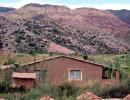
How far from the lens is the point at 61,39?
90.6 m

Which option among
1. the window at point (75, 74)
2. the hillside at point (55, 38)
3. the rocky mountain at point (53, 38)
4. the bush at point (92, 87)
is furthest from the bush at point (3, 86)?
the hillside at point (55, 38)

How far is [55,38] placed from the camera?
9031cm

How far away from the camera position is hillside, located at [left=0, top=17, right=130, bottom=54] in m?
79.5

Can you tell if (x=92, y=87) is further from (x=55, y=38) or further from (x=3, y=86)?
(x=55, y=38)

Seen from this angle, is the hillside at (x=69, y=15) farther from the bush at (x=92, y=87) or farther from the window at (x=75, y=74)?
the bush at (x=92, y=87)

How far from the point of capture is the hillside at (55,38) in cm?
7950

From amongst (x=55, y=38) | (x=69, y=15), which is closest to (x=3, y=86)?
(x=55, y=38)

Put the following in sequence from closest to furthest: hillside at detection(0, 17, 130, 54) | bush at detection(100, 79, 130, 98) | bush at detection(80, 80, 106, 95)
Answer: bush at detection(100, 79, 130, 98), bush at detection(80, 80, 106, 95), hillside at detection(0, 17, 130, 54)

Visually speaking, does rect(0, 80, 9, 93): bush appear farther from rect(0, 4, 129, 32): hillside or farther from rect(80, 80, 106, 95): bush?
rect(0, 4, 129, 32): hillside

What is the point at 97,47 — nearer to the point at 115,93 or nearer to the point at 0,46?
the point at 0,46

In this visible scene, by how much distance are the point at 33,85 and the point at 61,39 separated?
230 ft

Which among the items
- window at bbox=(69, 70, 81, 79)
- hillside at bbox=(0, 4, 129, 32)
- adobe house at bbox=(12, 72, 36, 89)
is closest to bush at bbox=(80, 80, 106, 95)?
adobe house at bbox=(12, 72, 36, 89)

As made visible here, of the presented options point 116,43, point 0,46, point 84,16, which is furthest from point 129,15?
point 0,46

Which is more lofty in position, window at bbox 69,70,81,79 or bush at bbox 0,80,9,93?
bush at bbox 0,80,9,93
